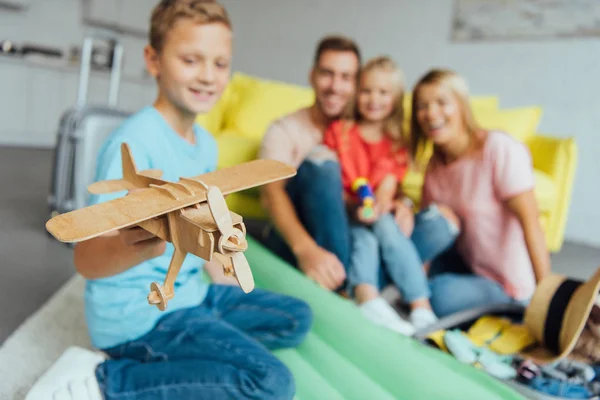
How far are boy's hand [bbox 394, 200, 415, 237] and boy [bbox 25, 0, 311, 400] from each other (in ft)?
1.67

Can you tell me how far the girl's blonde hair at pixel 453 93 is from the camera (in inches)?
50.6

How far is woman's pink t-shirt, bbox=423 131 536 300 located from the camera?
1.27 m

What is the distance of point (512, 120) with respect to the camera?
214 centimetres

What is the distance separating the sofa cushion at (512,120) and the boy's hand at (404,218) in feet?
2.98

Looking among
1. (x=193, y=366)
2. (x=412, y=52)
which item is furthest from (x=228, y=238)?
(x=412, y=52)

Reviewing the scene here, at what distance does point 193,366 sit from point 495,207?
0.89 metres

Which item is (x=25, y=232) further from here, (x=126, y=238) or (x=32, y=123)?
(x=32, y=123)

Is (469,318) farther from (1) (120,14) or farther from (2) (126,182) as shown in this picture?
(1) (120,14)

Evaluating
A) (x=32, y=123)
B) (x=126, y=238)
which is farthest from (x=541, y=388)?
(x=32, y=123)

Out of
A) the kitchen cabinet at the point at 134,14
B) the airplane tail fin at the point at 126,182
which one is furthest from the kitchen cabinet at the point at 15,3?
the airplane tail fin at the point at 126,182

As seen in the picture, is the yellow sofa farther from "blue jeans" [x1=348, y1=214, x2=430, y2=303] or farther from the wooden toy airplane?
the wooden toy airplane

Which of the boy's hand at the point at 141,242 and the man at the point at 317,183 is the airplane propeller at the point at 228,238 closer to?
the boy's hand at the point at 141,242

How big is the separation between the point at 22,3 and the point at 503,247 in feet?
11.9

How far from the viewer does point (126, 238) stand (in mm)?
539
